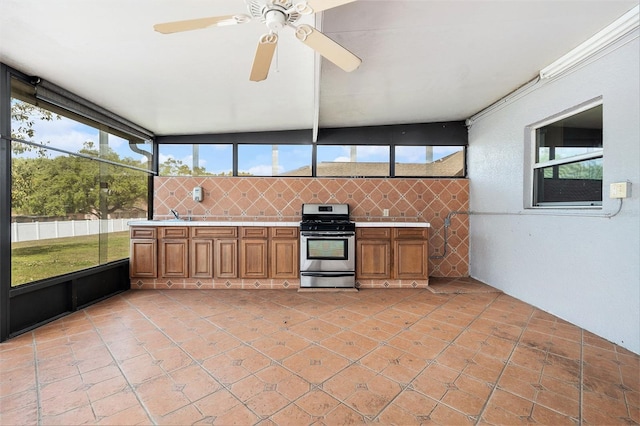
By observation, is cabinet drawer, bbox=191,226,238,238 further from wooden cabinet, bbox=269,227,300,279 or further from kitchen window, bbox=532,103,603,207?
kitchen window, bbox=532,103,603,207

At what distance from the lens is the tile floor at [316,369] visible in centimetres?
145

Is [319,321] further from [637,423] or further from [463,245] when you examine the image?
[463,245]

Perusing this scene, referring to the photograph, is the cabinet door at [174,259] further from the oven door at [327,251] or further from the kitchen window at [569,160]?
the kitchen window at [569,160]

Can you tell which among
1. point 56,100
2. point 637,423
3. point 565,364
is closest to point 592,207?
point 565,364

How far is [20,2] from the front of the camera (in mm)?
1656

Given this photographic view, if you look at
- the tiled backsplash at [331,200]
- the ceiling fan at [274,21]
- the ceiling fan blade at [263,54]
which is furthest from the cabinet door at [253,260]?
the ceiling fan at [274,21]

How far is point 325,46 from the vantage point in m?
1.58

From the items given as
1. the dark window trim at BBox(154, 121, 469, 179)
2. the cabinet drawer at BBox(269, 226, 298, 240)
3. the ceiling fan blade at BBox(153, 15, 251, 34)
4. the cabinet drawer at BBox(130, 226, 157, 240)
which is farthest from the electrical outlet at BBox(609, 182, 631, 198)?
the cabinet drawer at BBox(130, 226, 157, 240)

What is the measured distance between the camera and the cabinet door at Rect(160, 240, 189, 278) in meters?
3.73

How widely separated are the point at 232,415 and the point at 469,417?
122 centimetres

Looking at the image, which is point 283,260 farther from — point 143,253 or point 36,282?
point 36,282

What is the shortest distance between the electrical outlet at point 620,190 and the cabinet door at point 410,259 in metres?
1.92

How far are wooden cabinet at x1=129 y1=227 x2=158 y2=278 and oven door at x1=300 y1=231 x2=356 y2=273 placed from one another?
78.8 inches

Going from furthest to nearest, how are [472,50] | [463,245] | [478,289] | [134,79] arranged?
[463,245], [478,289], [134,79], [472,50]
